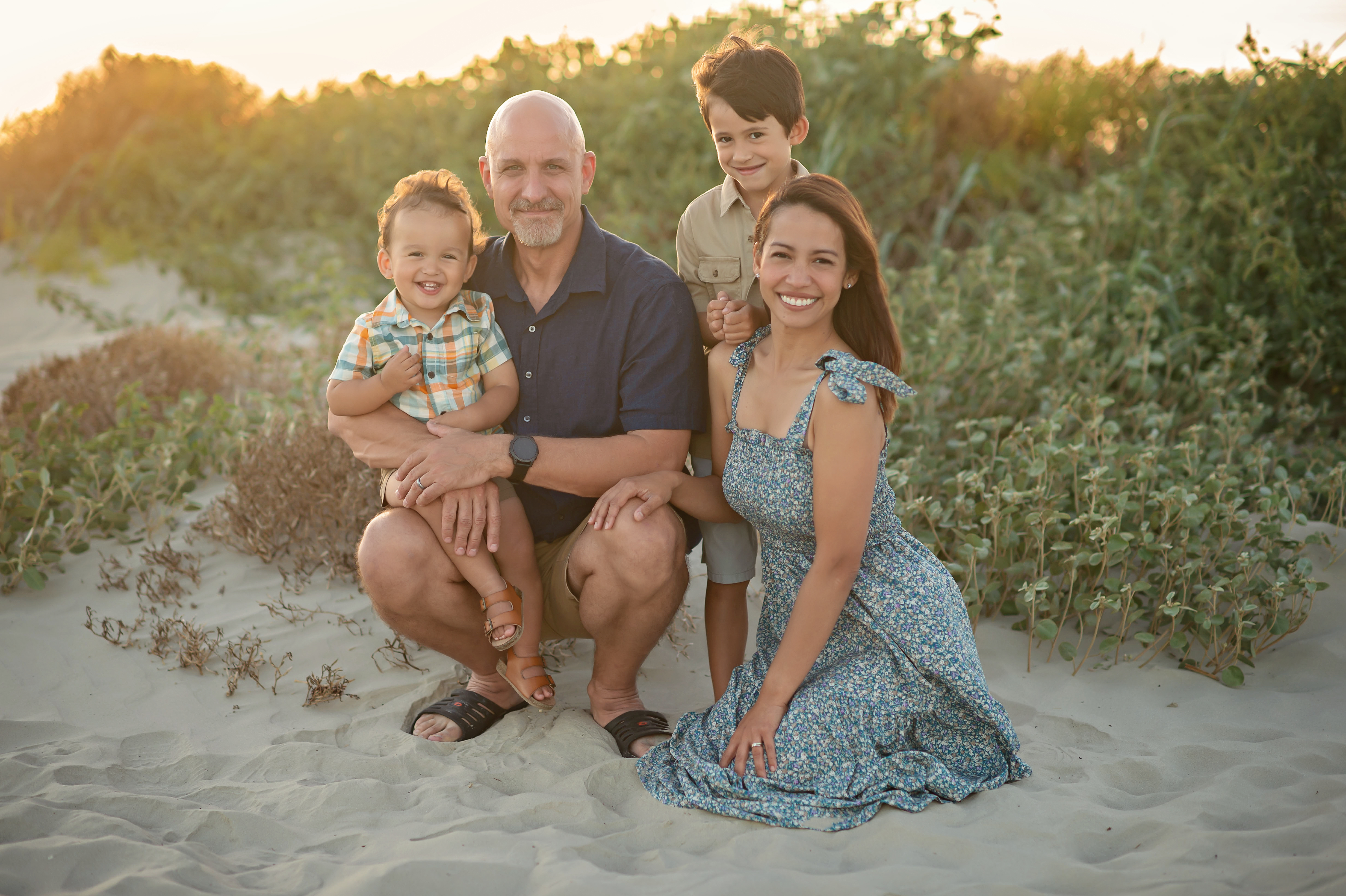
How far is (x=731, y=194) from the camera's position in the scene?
10.5 ft

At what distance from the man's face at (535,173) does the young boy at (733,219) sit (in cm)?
44

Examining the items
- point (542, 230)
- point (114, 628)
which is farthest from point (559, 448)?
point (114, 628)

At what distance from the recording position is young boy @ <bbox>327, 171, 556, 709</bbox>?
2891mm

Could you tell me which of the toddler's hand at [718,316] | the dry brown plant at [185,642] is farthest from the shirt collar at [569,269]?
the dry brown plant at [185,642]

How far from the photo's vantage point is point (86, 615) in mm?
3543

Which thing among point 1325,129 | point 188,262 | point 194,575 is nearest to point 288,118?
point 188,262

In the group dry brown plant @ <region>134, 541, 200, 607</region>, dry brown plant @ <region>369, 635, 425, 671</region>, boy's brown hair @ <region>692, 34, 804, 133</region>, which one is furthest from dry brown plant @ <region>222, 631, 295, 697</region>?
boy's brown hair @ <region>692, 34, 804, 133</region>

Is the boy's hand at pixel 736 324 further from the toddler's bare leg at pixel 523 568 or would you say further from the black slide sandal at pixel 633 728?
the black slide sandal at pixel 633 728

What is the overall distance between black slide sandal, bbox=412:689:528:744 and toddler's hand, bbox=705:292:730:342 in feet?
4.35

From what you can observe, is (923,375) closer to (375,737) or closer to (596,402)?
(596,402)

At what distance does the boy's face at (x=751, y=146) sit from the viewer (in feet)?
10.0

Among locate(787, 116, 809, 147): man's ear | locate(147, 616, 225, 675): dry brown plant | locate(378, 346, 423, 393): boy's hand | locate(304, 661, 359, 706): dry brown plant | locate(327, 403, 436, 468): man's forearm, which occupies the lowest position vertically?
locate(304, 661, 359, 706): dry brown plant

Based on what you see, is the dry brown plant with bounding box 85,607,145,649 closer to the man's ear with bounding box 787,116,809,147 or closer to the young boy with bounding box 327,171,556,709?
the young boy with bounding box 327,171,556,709

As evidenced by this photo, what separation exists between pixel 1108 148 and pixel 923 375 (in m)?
3.50
